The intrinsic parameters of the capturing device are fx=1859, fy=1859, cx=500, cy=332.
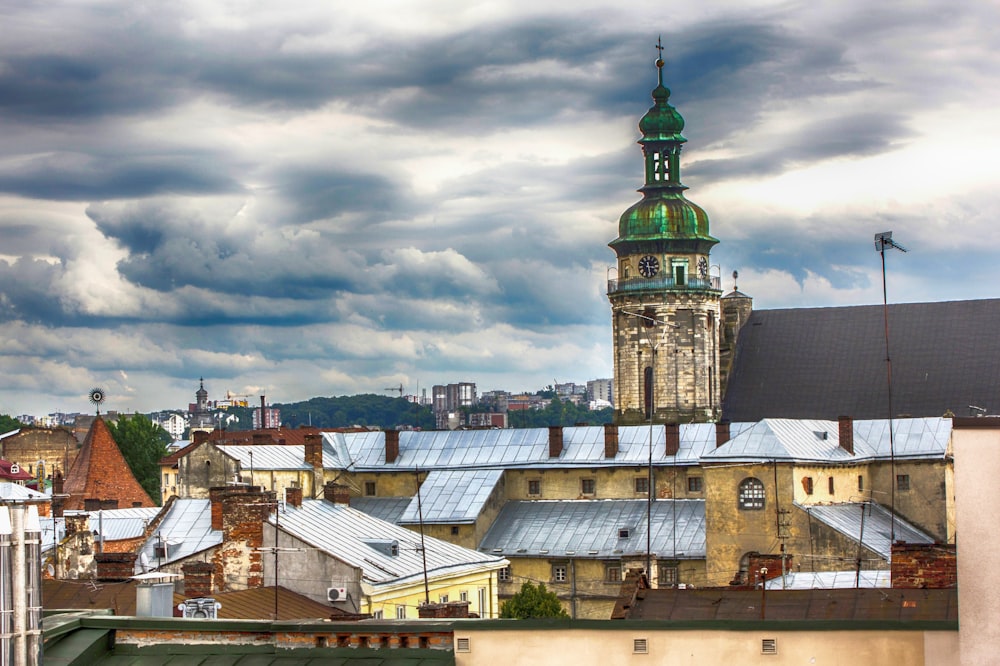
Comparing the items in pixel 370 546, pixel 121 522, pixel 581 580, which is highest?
pixel 121 522

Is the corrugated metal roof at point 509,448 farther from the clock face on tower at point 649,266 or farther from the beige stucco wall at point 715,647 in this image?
the beige stucco wall at point 715,647

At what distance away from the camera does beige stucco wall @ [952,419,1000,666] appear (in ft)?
55.6

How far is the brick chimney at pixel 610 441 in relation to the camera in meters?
85.2

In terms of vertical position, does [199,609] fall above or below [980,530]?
below

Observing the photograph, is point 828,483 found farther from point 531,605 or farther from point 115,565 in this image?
point 115,565

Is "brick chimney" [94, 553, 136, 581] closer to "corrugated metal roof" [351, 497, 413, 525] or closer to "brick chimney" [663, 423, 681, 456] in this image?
"corrugated metal roof" [351, 497, 413, 525]

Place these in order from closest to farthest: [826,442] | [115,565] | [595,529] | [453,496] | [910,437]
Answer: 1. [115,565]
2. [595,529]
3. [826,442]
4. [910,437]
5. [453,496]

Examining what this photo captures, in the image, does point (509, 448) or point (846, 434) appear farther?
point (509, 448)

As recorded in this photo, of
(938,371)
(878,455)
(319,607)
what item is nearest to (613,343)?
(938,371)

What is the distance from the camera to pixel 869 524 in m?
74.3

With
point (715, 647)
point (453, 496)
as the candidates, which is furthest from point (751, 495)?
point (715, 647)

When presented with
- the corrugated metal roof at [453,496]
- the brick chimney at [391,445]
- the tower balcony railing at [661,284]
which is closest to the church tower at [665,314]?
the tower balcony railing at [661,284]

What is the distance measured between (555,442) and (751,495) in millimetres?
16757

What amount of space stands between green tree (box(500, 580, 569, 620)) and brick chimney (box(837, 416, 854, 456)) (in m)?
18.4
